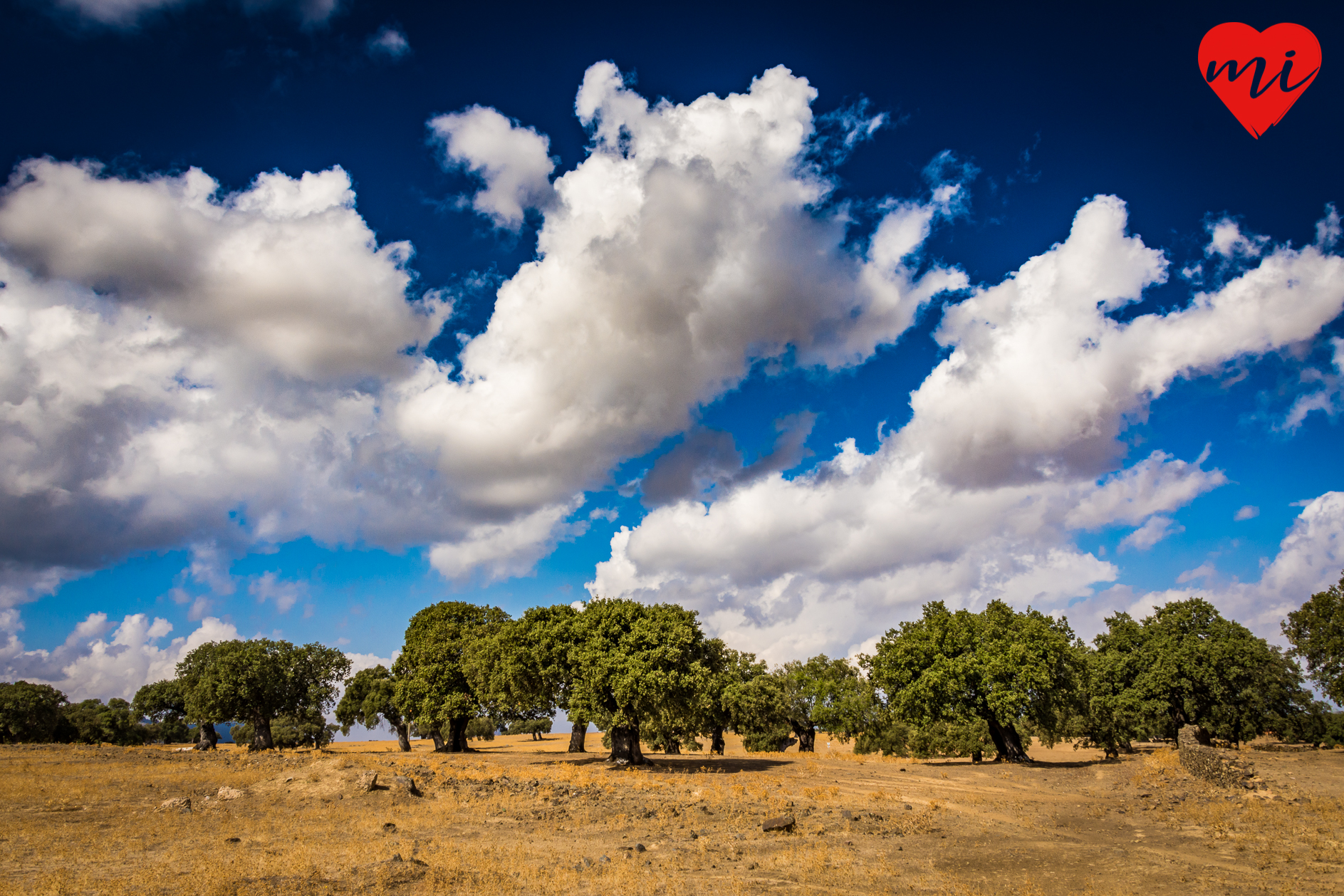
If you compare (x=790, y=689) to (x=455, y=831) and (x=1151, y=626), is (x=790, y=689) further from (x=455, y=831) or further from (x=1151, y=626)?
(x=455, y=831)

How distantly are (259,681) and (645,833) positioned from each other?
169 feet

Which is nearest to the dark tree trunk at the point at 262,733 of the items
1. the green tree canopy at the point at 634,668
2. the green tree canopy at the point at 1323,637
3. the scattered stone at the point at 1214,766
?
the green tree canopy at the point at 634,668

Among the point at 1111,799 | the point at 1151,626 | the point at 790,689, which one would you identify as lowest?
the point at 1111,799

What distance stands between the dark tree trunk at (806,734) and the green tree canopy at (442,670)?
114 ft

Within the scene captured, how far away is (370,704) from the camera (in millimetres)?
67875

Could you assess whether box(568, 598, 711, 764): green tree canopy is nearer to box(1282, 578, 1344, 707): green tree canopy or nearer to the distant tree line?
the distant tree line

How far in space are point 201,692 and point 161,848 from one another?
162 feet

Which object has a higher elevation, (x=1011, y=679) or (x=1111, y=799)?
(x=1011, y=679)

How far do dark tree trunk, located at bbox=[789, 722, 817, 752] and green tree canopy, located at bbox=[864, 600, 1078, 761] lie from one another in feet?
67.4

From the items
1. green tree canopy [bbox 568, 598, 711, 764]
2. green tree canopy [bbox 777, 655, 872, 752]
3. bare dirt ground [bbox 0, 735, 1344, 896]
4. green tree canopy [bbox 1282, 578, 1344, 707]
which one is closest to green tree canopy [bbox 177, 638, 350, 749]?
bare dirt ground [bbox 0, 735, 1344, 896]

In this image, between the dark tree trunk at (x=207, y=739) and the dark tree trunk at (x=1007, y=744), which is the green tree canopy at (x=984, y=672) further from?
the dark tree trunk at (x=207, y=739)

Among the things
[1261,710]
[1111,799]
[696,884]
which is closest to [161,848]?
[696,884]

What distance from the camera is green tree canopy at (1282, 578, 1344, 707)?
51.8 m

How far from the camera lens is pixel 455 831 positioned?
80.1 ft
